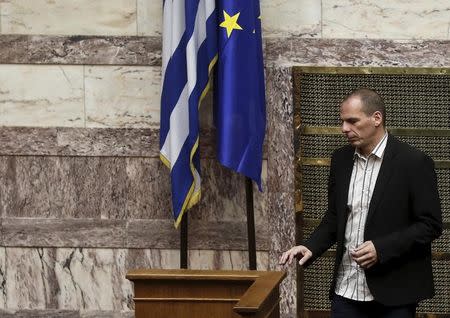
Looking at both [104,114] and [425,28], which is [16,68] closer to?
[104,114]

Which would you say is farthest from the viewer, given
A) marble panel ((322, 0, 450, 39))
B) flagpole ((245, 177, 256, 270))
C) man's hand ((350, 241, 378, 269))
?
marble panel ((322, 0, 450, 39))

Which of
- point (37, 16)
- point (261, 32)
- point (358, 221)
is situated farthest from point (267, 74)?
point (358, 221)

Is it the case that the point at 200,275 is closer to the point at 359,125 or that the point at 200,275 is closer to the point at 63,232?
the point at 359,125

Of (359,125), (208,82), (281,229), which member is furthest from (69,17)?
(359,125)

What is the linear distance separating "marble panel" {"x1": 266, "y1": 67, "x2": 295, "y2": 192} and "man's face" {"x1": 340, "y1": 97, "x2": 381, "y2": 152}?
208 centimetres

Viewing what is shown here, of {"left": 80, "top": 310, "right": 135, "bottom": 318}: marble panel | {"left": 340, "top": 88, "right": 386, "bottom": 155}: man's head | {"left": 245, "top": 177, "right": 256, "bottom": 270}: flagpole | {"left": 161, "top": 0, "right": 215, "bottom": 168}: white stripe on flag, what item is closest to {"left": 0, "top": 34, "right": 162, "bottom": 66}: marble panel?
{"left": 161, "top": 0, "right": 215, "bottom": 168}: white stripe on flag

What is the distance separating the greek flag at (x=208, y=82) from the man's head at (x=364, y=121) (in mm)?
1789

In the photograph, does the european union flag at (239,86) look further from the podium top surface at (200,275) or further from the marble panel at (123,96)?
the podium top surface at (200,275)

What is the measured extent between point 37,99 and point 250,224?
159 cm

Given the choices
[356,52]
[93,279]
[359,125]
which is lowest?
[93,279]

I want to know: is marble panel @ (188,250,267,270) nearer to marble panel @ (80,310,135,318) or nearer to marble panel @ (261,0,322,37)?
marble panel @ (80,310,135,318)

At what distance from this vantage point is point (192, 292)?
207 inches

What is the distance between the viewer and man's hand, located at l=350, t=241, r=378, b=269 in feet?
15.6

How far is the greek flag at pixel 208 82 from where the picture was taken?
22.1 ft
